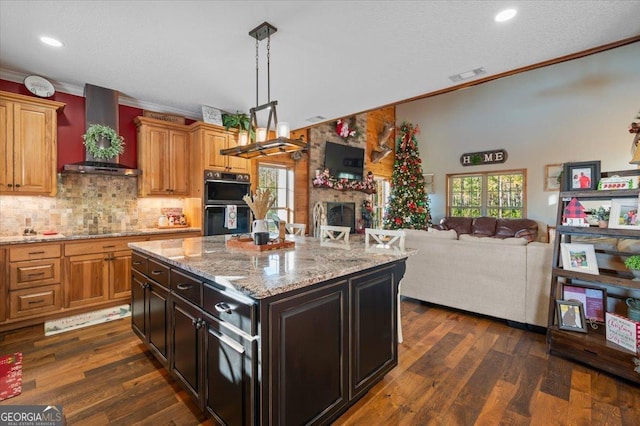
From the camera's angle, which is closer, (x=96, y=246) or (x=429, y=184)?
(x=96, y=246)

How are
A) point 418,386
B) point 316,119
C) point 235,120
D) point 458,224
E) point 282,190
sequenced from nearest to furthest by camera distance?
point 418,386 → point 235,120 → point 316,119 → point 282,190 → point 458,224

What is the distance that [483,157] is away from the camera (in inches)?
307

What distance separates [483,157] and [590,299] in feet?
19.3

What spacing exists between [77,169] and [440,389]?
169 inches

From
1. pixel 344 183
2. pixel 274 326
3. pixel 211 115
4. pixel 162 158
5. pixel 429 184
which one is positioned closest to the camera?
pixel 274 326

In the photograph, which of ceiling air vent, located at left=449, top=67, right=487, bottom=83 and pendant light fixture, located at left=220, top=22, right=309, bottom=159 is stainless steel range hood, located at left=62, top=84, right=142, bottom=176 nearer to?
pendant light fixture, located at left=220, top=22, right=309, bottom=159

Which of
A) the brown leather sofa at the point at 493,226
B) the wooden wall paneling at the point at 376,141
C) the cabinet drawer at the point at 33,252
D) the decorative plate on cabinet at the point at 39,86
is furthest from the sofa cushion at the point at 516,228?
the decorative plate on cabinet at the point at 39,86

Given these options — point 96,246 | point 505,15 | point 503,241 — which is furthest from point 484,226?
point 96,246

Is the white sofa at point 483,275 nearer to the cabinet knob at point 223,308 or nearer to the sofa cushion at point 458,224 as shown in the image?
the cabinet knob at point 223,308

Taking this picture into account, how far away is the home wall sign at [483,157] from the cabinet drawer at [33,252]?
851 cm

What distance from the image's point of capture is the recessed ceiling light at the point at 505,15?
7.14 ft

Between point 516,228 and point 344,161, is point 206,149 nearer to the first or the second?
point 344,161

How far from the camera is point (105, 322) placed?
11.0 ft

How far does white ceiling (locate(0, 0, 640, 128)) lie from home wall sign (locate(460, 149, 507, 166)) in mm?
5012
